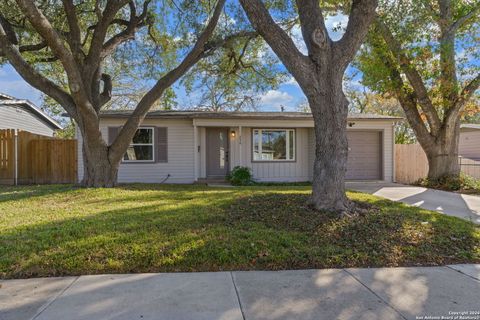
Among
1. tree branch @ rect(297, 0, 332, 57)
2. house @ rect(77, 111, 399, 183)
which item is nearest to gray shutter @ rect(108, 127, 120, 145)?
house @ rect(77, 111, 399, 183)

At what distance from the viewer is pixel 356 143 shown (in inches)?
576

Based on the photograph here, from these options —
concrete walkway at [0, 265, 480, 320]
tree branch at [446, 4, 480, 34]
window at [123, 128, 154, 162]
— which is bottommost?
concrete walkway at [0, 265, 480, 320]

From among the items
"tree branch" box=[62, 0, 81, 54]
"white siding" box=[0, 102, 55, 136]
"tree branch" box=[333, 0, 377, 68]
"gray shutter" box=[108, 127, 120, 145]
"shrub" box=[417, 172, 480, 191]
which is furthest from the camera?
"white siding" box=[0, 102, 55, 136]

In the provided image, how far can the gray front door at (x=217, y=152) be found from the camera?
14.2 m

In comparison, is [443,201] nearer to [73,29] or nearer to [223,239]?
[223,239]

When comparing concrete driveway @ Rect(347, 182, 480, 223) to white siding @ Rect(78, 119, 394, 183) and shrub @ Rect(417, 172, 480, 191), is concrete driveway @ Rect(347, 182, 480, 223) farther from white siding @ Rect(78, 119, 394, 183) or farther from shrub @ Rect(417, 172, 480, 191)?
white siding @ Rect(78, 119, 394, 183)

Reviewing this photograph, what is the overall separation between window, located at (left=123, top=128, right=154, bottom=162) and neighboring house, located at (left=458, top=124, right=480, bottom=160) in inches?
710

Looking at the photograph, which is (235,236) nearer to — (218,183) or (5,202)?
(5,202)

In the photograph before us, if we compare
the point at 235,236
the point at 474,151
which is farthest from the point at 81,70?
the point at 474,151

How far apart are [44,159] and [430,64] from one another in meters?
14.8

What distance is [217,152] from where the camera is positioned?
47.0 feet

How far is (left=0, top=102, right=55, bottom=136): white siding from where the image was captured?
17156 mm

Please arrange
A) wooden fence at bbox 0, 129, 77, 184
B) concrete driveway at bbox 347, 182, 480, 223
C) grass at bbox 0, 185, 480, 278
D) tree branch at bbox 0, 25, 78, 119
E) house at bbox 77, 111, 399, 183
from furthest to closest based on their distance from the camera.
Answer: house at bbox 77, 111, 399, 183, wooden fence at bbox 0, 129, 77, 184, tree branch at bbox 0, 25, 78, 119, concrete driveway at bbox 347, 182, 480, 223, grass at bbox 0, 185, 480, 278

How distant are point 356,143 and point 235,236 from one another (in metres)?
11.3
